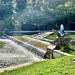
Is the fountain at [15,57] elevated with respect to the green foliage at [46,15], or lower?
lower

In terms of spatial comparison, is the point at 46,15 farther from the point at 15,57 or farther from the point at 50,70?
the point at 50,70

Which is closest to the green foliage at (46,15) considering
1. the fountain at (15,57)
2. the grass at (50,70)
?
the fountain at (15,57)

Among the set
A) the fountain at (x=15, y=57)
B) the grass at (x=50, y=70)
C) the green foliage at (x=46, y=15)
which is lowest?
the fountain at (x=15, y=57)

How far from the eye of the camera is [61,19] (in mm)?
28984

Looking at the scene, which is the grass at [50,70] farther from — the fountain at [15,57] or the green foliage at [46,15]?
the green foliage at [46,15]

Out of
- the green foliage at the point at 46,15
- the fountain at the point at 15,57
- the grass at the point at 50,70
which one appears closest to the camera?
the grass at the point at 50,70

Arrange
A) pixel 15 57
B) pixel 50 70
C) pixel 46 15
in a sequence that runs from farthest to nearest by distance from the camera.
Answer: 1. pixel 46 15
2. pixel 15 57
3. pixel 50 70

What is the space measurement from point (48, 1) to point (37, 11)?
517cm

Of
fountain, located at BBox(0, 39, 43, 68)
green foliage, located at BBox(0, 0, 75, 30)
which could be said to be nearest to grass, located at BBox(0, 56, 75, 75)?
fountain, located at BBox(0, 39, 43, 68)

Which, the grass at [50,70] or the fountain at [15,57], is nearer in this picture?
the grass at [50,70]

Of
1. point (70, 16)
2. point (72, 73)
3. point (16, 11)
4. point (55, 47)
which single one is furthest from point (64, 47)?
point (16, 11)

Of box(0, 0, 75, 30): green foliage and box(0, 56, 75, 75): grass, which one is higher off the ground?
box(0, 0, 75, 30): green foliage

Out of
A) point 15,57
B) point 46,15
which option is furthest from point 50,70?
point 46,15

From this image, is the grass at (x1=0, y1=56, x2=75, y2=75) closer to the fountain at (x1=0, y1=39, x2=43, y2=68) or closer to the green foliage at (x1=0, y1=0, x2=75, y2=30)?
the fountain at (x1=0, y1=39, x2=43, y2=68)
